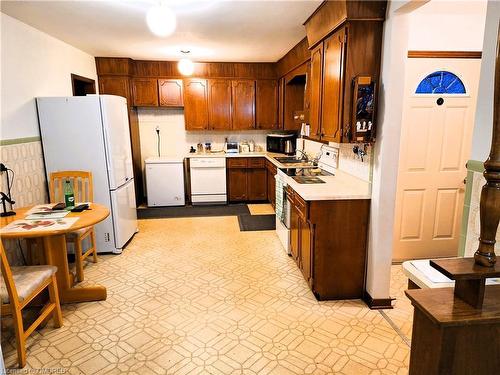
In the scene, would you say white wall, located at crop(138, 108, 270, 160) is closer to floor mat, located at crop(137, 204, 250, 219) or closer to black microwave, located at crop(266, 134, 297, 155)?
black microwave, located at crop(266, 134, 297, 155)

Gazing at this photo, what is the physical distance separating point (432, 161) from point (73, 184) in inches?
151

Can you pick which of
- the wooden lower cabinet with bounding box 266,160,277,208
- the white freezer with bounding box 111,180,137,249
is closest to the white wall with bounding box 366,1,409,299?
the wooden lower cabinet with bounding box 266,160,277,208

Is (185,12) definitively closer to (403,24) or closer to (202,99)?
(403,24)

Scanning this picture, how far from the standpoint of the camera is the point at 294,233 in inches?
129

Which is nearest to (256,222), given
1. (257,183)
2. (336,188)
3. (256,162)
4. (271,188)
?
(271,188)

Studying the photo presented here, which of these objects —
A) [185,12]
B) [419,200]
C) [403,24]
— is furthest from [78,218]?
[419,200]

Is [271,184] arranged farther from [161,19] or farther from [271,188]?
[161,19]

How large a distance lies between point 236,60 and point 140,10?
9.09 ft

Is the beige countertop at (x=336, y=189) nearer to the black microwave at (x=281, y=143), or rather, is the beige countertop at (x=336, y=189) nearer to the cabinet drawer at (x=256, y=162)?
the black microwave at (x=281, y=143)

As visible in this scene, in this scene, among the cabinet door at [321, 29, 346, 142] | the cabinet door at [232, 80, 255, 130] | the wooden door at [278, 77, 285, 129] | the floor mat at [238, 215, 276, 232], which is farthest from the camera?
the cabinet door at [232, 80, 255, 130]

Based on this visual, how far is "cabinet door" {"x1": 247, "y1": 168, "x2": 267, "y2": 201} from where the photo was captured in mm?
5809

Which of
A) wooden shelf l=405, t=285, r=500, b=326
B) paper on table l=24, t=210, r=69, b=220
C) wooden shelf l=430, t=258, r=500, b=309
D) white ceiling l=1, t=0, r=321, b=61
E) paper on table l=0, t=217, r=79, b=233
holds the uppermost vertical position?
white ceiling l=1, t=0, r=321, b=61

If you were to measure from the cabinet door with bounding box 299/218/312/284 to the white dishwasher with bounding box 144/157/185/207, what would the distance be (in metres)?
3.19

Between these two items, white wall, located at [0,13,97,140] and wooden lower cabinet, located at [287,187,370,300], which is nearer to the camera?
wooden lower cabinet, located at [287,187,370,300]
